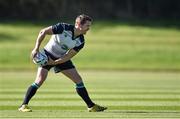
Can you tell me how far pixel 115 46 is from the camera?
41.4m

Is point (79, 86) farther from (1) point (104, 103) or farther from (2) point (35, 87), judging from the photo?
(1) point (104, 103)

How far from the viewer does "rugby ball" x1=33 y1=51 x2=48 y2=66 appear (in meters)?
13.4

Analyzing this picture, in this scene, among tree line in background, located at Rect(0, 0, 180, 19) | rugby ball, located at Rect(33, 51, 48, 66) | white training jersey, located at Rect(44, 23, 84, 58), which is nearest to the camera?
rugby ball, located at Rect(33, 51, 48, 66)

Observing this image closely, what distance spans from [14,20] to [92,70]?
16778 millimetres

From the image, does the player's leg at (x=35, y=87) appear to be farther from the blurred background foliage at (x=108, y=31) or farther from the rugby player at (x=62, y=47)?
the blurred background foliage at (x=108, y=31)

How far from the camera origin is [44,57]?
44.3ft

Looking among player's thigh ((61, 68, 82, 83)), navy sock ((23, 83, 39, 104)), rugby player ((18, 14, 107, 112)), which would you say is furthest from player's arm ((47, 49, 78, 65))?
navy sock ((23, 83, 39, 104))

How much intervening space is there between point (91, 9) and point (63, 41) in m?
39.5

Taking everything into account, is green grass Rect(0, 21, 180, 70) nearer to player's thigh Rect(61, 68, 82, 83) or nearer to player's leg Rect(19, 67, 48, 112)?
player's thigh Rect(61, 68, 82, 83)

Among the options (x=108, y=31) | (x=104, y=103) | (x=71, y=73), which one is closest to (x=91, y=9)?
(x=108, y=31)

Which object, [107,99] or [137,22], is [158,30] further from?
[107,99]

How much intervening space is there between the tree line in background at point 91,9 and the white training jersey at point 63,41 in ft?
120

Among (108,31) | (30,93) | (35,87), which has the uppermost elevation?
(35,87)

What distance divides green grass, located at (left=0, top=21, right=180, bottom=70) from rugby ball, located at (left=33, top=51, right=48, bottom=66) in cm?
2129
